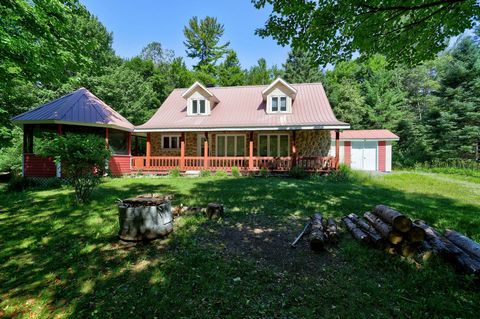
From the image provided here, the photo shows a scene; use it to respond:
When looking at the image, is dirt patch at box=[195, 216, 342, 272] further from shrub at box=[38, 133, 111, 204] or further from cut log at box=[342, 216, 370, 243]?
shrub at box=[38, 133, 111, 204]

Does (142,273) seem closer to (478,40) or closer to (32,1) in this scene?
(32,1)

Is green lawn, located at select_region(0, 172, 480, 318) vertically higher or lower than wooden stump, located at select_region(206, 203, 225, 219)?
lower

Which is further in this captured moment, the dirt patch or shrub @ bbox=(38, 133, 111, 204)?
shrub @ bbox=(38, 133, 111, 204)

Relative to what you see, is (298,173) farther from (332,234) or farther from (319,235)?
(319,235)

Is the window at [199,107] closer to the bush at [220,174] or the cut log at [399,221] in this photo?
the bush at [220,174]

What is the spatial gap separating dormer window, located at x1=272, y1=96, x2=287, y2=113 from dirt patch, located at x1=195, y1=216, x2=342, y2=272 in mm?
11114

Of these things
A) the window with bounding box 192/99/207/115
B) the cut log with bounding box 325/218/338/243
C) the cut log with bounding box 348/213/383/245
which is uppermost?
the window with bounding box 192/99/207/115

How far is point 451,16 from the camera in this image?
139 inches

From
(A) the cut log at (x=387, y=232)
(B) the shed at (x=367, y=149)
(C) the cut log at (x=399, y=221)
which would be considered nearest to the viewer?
(C) the cut log at (x=399, y=221)

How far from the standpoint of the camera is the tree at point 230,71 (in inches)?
1276

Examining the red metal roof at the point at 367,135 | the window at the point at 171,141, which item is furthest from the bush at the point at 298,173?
the window at the point at 171,141

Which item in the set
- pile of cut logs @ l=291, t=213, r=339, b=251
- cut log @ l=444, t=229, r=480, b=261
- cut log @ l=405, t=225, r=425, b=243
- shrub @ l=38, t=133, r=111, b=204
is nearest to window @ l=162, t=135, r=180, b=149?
shrub @ l=38, t=133, r=111, b=204

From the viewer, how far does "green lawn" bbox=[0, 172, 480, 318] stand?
109 inches

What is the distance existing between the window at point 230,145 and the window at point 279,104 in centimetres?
280
